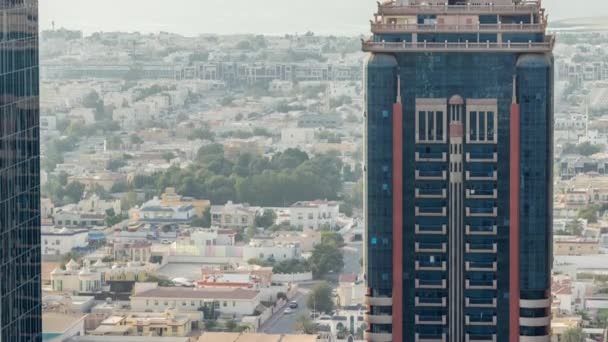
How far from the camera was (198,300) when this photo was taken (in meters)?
40.9

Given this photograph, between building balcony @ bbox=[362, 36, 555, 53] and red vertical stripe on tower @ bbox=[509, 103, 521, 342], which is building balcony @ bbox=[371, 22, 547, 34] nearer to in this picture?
building balcony @ bbox=[362, 36, 555, 53]

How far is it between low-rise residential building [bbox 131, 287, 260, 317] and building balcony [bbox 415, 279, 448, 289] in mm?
21825

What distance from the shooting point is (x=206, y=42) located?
3268 inches

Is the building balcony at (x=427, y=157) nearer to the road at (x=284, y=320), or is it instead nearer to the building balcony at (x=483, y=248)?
the building balcony at (x=483, y=248)

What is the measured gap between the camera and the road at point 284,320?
128ft

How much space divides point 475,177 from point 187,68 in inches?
2425

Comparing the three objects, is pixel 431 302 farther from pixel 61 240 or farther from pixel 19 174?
pixel 61 240

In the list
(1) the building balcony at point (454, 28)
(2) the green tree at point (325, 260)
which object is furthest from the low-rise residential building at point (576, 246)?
(1) the building balcony at point (454, 28)

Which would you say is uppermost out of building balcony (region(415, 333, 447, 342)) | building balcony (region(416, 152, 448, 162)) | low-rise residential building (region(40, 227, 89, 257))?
building balcony (region(416, 152, 448, 162))

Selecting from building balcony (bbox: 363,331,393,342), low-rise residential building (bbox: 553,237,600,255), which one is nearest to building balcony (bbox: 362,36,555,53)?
building balcony (bbox: 363,331,393,342)

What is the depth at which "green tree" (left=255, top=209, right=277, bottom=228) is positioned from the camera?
52.4 meters

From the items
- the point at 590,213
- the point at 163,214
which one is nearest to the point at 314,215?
the point at 163,214

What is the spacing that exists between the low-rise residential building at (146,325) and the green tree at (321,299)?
3.22m

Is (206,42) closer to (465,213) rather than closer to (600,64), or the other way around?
(600,64)
